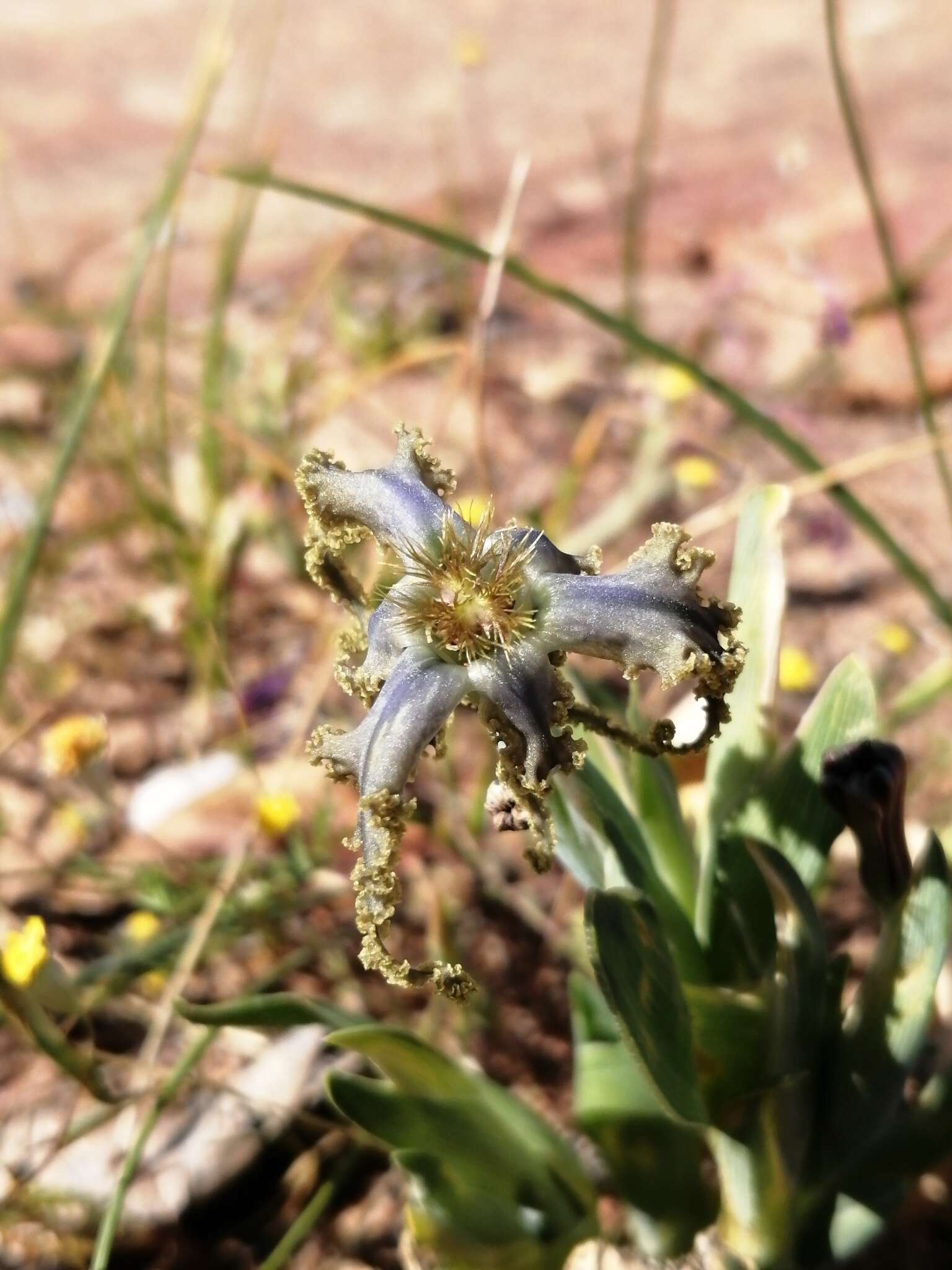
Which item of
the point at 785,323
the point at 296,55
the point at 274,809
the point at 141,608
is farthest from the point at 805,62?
the point at 274,809

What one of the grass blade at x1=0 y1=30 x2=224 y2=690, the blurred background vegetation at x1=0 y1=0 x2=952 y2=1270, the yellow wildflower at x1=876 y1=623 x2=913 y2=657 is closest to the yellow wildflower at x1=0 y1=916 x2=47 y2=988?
the blurred background vegetation at x1=0 y1=0 x2=952 y2=1270

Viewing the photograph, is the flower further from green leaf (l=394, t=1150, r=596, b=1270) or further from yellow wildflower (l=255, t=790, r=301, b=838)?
yellow wildflower (l=255, t=790, r=301, b=838)

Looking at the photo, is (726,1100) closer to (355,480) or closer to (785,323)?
(355,480)

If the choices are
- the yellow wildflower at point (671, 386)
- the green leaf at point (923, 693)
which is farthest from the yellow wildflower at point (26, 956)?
the yellow wildflower at point (671, 386)

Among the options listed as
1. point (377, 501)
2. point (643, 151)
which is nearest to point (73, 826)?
point (377, 501)

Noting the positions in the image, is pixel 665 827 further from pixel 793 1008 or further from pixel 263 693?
pixel 263 693
